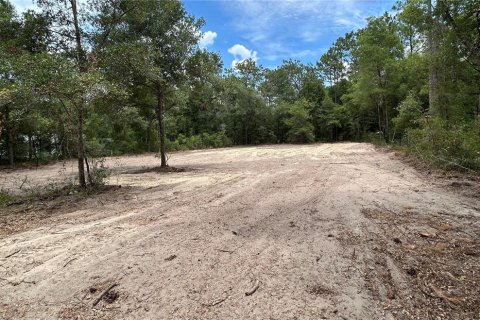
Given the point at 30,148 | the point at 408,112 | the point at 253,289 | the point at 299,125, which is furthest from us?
the point at 299,125

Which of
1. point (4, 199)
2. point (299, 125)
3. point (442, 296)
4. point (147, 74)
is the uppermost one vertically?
point (147, 74)

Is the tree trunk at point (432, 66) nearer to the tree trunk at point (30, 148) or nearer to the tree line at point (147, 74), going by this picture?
the tree line at point (147, 74)

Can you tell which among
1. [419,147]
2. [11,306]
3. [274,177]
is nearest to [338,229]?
[11,306]

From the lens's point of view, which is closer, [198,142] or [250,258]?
[250,258]

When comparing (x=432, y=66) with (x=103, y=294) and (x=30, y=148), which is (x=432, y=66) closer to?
(x=103, y=294)

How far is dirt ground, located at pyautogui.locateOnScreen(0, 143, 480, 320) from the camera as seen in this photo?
266 centimetres

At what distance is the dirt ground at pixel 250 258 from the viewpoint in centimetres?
266

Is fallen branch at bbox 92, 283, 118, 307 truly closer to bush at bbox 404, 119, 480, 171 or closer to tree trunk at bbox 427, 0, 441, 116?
bush at bbox 404, 119, 480, 171

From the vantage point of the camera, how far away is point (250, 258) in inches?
135

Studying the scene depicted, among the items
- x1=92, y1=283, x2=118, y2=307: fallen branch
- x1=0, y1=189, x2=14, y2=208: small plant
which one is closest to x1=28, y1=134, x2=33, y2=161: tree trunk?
x1=0, y1=189, x2=14, y2=208: small plant

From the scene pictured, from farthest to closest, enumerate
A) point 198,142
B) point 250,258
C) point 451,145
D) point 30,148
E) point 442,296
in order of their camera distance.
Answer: point 198,142 → point 30,148 → point 451,145 → point 250,258 → point 442,296

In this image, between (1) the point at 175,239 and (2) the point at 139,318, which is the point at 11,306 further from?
(1) the point at 175,239

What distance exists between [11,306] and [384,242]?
141 inches


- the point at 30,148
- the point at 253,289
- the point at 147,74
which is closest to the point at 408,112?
the point at 147,74
